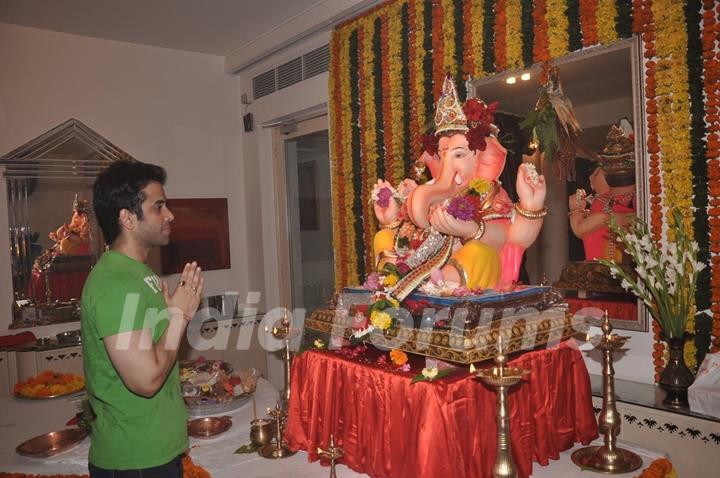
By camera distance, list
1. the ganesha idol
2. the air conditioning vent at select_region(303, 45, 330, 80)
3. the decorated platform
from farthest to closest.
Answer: the air conditioning vent at select_region(303, 45, 330, 80) → the ganesha idol → the decorated platform

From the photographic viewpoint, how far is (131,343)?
176cm

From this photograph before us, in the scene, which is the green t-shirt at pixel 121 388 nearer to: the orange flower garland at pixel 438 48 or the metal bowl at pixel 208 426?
the metal bowl at pixel 208 426

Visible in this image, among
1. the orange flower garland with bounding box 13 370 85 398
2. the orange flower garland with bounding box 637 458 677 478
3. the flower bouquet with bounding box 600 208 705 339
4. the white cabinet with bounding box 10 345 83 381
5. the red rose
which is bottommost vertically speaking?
the orange flower garland with bounding box 637 458 677 478

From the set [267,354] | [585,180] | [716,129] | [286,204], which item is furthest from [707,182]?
[267,354]

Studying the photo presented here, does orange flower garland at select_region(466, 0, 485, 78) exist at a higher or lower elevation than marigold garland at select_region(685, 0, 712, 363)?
higher

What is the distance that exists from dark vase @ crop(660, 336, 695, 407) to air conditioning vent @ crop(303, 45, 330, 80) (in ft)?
12.1

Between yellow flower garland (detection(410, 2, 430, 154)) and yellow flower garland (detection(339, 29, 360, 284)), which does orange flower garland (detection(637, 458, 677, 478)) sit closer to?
yellow flower garland (detection(410, 2, 430, 154))

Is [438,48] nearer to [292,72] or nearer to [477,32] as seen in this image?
[477,32]

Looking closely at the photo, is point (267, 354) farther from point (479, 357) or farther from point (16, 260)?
point (479, 357)

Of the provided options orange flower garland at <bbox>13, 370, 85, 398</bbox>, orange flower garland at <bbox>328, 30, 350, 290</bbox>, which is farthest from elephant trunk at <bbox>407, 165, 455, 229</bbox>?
orange flower garland at <bbox>13, 370, 85, 398</bbox>

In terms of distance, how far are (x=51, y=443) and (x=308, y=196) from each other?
3692 millimetres

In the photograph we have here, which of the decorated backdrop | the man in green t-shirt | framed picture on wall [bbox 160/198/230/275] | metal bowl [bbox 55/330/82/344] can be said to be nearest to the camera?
the man in green t-shirt

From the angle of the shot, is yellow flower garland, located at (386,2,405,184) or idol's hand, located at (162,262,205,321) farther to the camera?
yellow flower garland, located at (386,2,405,184)

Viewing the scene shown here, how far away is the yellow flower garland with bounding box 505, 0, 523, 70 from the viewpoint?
3.54 m
